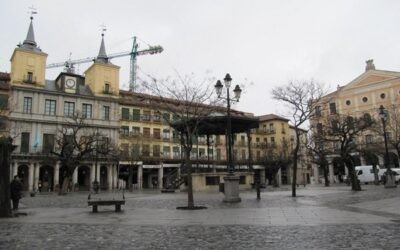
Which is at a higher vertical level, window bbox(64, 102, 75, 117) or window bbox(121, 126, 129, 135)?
window bbox(64, 102, 75, 117)

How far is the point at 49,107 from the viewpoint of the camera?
55.5 m

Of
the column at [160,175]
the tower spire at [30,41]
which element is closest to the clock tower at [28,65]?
the tower spire at [30,41]

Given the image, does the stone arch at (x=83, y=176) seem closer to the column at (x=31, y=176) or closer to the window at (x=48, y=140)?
the window at (x=48, y=140)

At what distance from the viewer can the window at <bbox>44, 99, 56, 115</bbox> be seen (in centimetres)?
5519

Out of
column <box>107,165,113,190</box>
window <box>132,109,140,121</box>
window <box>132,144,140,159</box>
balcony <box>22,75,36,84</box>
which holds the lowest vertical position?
column <box>107,165,113,190</box>

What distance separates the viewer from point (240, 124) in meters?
33.3

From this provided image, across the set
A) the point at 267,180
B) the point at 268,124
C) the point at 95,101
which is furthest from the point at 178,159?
the point at 268,124

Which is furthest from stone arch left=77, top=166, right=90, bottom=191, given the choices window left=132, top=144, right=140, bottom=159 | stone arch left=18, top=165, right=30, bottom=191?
window left=132, top=144, right=140, bottom=159

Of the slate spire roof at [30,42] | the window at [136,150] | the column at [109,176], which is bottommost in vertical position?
the column at [109,176]

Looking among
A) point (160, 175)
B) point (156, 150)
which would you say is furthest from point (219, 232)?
point (156, 150)

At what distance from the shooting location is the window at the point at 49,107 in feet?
181

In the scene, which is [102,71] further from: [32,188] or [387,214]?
[387,214]

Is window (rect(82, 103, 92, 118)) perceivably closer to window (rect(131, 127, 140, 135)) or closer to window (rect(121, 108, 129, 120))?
window (rect(121, 108, 129, 120))

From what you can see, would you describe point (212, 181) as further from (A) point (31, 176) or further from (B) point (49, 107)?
(B) point (49, 107)
